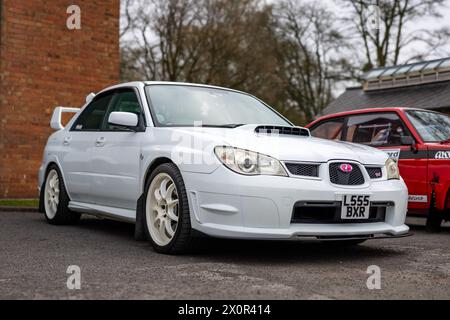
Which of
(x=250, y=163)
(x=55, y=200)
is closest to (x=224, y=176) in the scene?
(x=250, y=163)

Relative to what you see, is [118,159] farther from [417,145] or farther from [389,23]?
[389,23]

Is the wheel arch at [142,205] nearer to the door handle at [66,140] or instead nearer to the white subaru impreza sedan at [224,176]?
the white subaru impreza sedan at [224,176]

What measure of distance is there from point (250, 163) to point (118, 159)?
5.69ft

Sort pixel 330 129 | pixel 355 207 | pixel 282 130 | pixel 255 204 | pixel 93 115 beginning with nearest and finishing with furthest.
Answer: pixel 255 204 → pixel 355 207 → pixel 282 130 → pixel 93 115 → pixel 330 129

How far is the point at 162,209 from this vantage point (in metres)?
5.23

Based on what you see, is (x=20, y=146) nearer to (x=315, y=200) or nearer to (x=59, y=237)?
(x=59, y=237)

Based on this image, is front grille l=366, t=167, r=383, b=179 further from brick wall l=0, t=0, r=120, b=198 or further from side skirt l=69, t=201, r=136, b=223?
brick wall l=0, t=0, r=120, b=198

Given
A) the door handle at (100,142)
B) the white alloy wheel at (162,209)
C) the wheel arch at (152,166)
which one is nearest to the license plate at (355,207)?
the white alloy wheel at (162,209)

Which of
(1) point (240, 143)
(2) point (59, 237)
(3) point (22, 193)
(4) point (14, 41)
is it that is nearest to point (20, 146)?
(3) point (22, 193)

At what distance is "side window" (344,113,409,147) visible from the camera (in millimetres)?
7918

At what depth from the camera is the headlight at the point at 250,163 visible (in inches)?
183

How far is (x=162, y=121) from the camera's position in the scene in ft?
18.5

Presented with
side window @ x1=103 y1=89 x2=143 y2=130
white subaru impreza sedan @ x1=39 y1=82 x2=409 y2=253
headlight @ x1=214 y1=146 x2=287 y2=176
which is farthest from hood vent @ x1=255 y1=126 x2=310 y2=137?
side window @ x1=103 y1=89 x2=143 y2=130

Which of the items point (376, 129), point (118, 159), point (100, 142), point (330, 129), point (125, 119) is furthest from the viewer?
point (330, 129)
